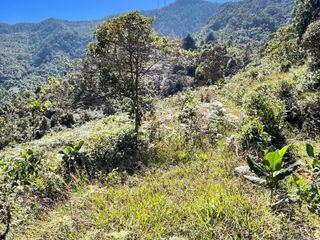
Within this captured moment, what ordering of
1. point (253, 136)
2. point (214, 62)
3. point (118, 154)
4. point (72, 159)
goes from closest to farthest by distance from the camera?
point (253, 136), point (72, 159), point (118, 154), point (214, 62)

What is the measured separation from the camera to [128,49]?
927 centimetres

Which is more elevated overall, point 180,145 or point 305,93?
point 305,93

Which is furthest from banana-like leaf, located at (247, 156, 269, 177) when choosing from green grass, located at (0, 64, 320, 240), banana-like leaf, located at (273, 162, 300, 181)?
green grass, located at (0, 64, 320, 240)

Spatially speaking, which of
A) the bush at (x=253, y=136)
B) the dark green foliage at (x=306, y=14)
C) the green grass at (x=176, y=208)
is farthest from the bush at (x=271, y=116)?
the dark green foliage at (x=306, y=14)

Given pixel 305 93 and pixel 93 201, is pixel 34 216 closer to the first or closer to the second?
pixel 93 201

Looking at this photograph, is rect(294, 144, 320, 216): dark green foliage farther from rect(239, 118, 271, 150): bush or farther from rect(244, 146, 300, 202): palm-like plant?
rect(239, 118, 271, 150): bush

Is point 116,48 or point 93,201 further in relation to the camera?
point 116,48

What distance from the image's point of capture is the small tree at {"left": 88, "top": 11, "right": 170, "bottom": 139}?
9.12 metres

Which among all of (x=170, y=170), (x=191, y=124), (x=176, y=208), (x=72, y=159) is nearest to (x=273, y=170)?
(x=176, y=208)

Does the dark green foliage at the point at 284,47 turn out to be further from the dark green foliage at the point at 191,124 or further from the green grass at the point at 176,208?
the green grass at the point at 176,208

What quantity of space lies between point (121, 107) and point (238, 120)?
21.8m

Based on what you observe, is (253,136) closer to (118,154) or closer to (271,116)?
(271,116)

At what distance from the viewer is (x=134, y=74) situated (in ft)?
33.1

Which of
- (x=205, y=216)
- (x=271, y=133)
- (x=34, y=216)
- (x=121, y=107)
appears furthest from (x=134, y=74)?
(x=121, y=107)
